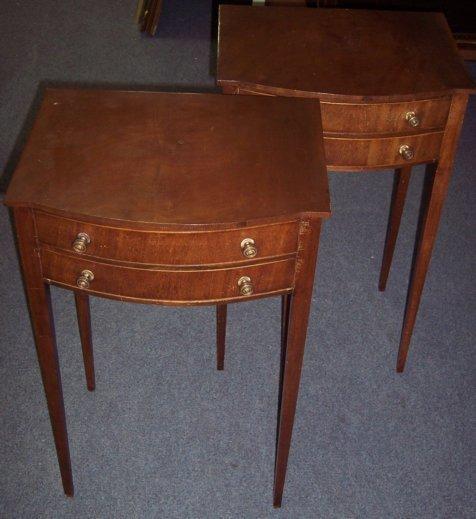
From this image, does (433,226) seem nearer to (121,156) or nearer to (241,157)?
(241,157)

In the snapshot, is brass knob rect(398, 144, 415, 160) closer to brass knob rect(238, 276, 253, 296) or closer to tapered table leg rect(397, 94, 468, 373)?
tapered table leg rect(397, 94, 468, 373)

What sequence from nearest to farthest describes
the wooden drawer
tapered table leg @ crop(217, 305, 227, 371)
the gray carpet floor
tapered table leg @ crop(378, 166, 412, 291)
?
the wooden drawer < the gray carpet floor < tapered table leg @ crop(217, 305, 227, 371) < tapered table leg @ crop(378, 166, 412, 291)

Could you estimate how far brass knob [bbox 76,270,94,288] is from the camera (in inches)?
51.6

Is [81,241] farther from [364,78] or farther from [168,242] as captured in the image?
[364,78]

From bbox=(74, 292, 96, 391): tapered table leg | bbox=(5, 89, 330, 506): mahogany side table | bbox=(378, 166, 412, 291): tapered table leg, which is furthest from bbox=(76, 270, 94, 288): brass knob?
bbox=(378, 166, 412, 291): tapered table leg

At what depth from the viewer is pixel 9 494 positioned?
5.74 feet

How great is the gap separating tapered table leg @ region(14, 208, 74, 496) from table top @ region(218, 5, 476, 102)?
0.54 m

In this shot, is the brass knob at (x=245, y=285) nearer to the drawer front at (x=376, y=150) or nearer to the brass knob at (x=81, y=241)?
the brass knob at (x=81, y=241)

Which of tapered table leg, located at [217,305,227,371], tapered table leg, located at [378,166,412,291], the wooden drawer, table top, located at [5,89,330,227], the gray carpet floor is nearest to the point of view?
table top, located at [5,89,330,227]

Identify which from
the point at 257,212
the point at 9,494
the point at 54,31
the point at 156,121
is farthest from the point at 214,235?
the point at 54,31

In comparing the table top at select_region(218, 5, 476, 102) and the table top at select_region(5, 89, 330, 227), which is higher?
the table top at select_region(218, 5, 476, 102)

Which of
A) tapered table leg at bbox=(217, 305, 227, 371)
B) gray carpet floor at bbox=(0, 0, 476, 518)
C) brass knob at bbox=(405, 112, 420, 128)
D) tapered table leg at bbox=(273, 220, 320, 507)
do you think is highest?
brass knob at bbox=(405, 112, 420, 128)

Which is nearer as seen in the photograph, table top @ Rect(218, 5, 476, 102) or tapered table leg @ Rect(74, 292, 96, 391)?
table top @ Rect(218, 5, 476, 102)

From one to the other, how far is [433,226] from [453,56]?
0.38 metres
